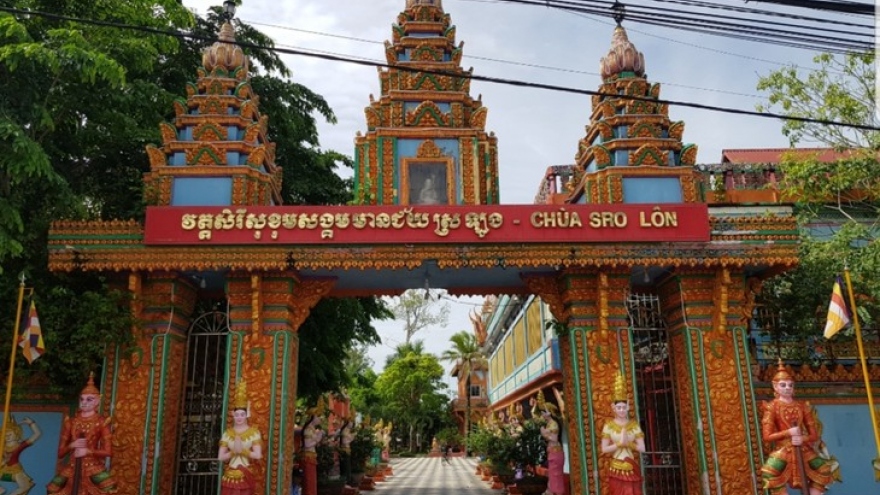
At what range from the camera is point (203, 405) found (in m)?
12.2

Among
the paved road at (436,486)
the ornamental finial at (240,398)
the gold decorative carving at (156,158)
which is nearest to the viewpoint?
the ornamental finial at (240,398)

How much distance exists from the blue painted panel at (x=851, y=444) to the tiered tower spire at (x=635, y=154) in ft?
14.8

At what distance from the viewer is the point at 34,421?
35.9ft

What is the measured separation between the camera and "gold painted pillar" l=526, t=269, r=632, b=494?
11.0 meters

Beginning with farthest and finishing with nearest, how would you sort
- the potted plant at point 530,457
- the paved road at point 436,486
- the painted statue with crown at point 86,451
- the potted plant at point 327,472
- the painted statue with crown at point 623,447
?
the paved road at point 436,486 → the potted plant at point 327,472 → the potted plant at point 530,457 → the painted statue with crown at point 623,447 → the painted statue with crown at point 86,451

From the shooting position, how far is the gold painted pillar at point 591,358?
11.0 metres

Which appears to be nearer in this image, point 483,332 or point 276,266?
point 276,266

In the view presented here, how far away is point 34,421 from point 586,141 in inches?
422

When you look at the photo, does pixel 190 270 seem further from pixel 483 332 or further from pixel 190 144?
pixel 483 332

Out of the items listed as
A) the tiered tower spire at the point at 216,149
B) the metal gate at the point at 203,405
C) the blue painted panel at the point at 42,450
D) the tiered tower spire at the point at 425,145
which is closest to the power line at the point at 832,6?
the tiered tower spire at the point at 425,145

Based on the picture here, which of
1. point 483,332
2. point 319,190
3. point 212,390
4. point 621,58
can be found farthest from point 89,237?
point 483,332

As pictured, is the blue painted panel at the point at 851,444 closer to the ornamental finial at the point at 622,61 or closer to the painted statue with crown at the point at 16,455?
the ornamental finial at the point at 622,61

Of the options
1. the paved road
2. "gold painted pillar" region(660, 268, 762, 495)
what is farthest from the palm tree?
"gold painted pillar" region(660, 268, 762, 495)

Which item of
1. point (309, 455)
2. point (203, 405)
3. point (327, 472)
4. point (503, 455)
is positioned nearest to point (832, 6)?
point (203, 405)
